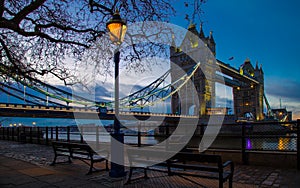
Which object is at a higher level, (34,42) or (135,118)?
(34,42)

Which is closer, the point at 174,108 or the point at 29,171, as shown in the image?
the point at 29,171

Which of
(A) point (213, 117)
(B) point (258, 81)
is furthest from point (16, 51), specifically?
(B) point (258, 81)

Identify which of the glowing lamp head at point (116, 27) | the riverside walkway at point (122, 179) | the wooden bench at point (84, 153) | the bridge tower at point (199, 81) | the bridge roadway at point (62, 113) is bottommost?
the riverside walkway at point (122, 179)

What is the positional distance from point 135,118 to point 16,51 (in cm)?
2599

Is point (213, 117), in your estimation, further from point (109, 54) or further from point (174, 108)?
point (109, 54)

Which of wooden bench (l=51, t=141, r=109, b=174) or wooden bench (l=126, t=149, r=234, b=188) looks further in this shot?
wooden bench (l=51, t=141, r=109, b=174)

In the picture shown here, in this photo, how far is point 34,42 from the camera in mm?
8531

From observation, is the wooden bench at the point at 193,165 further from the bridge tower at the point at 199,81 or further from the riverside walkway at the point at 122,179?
the bridge tower at the point at 199,81

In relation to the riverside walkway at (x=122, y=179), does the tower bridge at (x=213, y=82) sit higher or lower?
higher

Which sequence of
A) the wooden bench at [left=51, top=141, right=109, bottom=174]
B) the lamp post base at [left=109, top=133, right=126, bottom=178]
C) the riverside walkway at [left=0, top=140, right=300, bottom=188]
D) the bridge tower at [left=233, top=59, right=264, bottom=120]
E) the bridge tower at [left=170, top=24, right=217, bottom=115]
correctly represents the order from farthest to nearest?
the bridge tower at [left=233, top=59, right=264, bottom=120]
the bridge tower at [left=170, top=24, right=217, bottom=115]
the wooden bench at [left=51, top=141, right=109, bottom=174]
the lamp post base at [left=109, top=133, right=126, bottom=178]
the riverside walkway at [left=0, top=140, right=300, bottom=188]

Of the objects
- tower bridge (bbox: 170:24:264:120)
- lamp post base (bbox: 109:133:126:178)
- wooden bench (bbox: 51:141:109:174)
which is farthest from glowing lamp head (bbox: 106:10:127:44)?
tower bridge (bbox: 170:24:264:120)

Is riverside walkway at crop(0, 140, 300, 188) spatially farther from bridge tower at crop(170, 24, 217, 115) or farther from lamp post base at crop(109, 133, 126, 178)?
bridge tower at crop(170, 24, 217, 115)

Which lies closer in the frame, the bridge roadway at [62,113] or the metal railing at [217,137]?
the metal railing at [217,137]

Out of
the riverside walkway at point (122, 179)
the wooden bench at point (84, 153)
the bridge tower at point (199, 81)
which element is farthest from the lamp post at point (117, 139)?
the bridge tower at point (199, 81)
